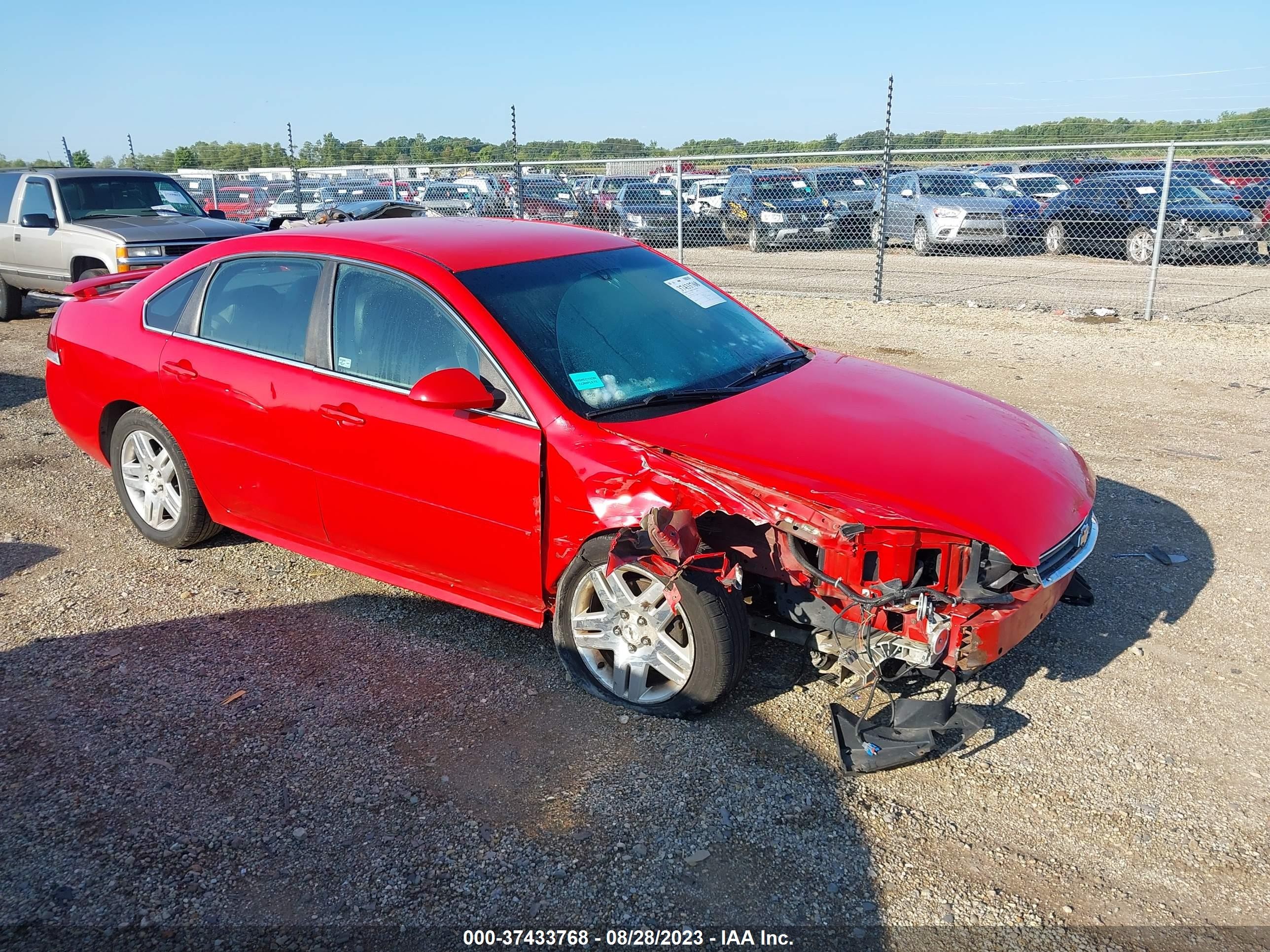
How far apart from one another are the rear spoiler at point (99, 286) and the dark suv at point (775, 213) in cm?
1403

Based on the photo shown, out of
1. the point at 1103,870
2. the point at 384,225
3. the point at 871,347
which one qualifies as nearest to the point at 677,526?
the point at 1103,870

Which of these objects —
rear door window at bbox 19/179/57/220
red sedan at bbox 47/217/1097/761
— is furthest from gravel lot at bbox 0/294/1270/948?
rear door window at bbox 19/179/57/220

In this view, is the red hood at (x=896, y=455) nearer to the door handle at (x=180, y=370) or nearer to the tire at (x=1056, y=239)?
the door handle at (x=180, y=370)

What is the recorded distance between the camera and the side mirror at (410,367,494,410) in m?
3.59

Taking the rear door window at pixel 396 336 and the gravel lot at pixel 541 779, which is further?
the rear door window at pixel 396 336

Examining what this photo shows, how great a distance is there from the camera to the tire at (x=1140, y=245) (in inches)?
612

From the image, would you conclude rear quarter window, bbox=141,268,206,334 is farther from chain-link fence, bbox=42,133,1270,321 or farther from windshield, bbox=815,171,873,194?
windshield, bbox=815,171,873,194

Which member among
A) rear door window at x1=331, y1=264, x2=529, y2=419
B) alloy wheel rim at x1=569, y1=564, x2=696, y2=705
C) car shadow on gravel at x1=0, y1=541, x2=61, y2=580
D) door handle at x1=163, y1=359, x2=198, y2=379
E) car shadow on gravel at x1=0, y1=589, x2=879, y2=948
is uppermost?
rear door window at x1=331, y1=264, x2=529, y2=419

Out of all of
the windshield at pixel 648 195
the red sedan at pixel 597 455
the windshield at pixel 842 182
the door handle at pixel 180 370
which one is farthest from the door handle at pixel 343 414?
the windshield at pixel 842 182

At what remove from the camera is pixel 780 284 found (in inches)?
605

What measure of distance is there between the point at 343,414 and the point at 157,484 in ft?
5.51

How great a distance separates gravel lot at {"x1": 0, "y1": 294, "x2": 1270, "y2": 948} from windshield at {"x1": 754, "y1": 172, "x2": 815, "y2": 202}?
48.1 ft

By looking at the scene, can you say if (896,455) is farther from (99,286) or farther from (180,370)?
(99,286)

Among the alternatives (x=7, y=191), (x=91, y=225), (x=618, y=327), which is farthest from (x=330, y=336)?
(x=7, y=191)
